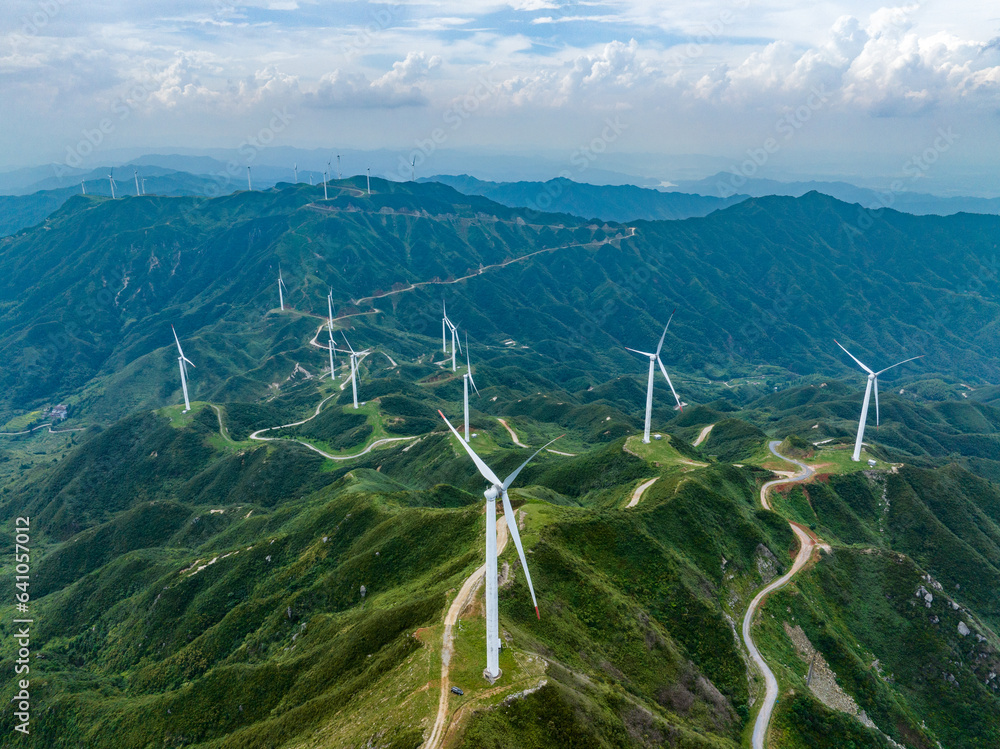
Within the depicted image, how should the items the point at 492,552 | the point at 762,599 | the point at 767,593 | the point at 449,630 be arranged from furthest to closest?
the point at 767,593
the point at 762,599
the point at 449,630
the point at 492,552

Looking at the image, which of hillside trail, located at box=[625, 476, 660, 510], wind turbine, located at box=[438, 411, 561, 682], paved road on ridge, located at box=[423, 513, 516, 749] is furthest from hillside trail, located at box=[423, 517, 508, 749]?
hillside trail, located at box=[625, 476, 660, 510]

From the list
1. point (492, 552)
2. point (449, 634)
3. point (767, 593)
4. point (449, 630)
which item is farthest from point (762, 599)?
point (492, 552)

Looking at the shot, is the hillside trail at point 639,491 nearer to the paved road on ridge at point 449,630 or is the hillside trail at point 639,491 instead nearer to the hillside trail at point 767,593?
the hillside trail at point 767,593

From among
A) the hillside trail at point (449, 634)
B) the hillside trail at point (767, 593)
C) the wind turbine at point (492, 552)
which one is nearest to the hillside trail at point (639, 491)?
the hillside trail at point (767, 593)

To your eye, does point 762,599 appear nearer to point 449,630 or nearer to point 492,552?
point 449,630

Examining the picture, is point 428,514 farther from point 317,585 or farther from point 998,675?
point 998,675
